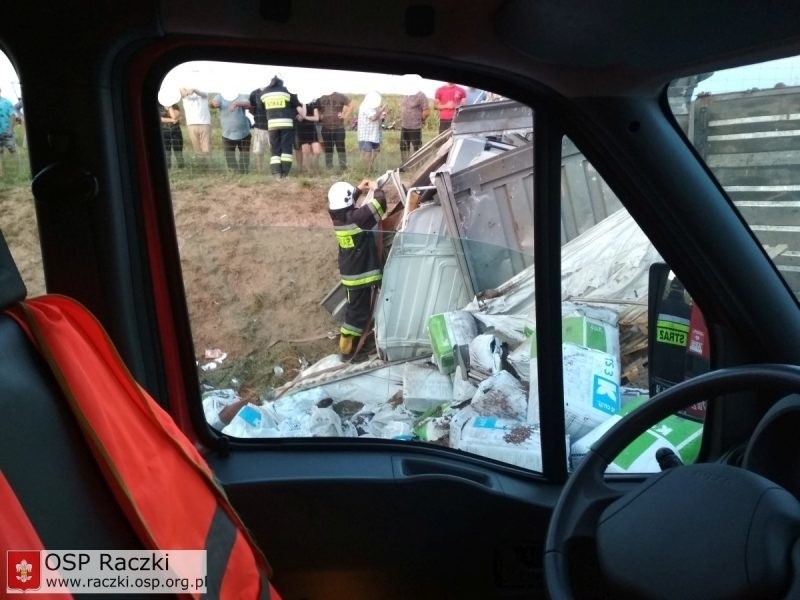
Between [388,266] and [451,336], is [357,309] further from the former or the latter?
[451,336]

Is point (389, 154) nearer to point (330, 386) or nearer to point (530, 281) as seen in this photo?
point (530, 281)

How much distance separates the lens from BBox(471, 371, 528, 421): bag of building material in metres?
2.05

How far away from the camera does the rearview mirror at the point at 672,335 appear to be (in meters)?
1.67

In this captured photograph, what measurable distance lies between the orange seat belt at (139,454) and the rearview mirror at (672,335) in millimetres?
1137

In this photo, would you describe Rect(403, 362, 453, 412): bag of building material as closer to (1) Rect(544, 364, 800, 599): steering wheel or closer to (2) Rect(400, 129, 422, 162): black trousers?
(2) Rect(400, 129, 422, 162): black trousers

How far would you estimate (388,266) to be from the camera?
1995 mm

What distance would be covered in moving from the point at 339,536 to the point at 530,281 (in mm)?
891

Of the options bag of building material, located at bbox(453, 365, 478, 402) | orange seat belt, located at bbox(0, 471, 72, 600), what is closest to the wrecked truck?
bag of building material, located at bbox(453, 365, 478, 402)

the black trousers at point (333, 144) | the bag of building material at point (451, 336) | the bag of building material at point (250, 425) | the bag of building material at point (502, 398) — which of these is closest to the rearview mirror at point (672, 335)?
the bag of building material at point (502, 398)

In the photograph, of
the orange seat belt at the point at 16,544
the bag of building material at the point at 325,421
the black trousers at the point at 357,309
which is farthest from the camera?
the bag of building material at the point at 325,421

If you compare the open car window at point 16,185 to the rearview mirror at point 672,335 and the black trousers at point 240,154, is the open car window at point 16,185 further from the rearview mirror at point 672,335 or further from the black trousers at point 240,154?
the rearview mirror at point 672,335

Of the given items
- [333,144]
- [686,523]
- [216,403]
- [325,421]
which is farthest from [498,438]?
[686,523]

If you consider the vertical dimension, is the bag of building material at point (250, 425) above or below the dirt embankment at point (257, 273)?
below

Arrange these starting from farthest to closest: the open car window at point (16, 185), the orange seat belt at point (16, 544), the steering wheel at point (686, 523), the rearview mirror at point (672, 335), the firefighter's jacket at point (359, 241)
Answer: the firefighter's jacket at point (359, 241), the rearview mirror at point (672, 335), the open car window at point (16, 185), the steering wheel at point (686, 523), the orange seat belt at point (16, 544)
